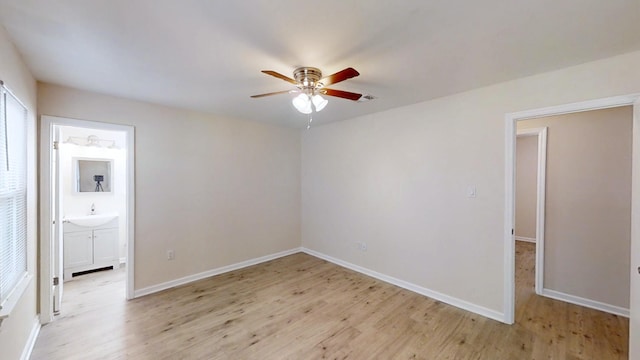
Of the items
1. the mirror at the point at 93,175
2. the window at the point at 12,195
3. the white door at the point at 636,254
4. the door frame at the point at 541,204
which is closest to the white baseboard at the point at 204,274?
the window at the point at 12,195

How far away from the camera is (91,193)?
4.26m

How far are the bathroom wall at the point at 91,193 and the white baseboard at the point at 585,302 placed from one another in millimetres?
5852

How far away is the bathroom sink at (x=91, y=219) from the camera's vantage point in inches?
151

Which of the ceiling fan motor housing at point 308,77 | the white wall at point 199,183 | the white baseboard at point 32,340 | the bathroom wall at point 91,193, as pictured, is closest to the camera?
the white baseboard at point 32,340

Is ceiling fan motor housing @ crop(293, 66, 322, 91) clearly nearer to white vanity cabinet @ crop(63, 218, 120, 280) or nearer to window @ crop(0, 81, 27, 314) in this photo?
window @ crop(0, 81, 27, 314)

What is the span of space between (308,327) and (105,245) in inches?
143

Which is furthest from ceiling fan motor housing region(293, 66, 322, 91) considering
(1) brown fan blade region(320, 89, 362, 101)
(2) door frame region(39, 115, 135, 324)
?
(2) door frame region(39, 115, 135, 324)

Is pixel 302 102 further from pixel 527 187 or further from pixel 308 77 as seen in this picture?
pixel 527 187

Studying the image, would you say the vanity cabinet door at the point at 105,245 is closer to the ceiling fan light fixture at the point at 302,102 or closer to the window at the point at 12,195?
the window at the point at 12,195

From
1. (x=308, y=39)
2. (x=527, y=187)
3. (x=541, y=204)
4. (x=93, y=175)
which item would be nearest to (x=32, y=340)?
(x=93, y=175)

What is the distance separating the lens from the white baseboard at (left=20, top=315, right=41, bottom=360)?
207 centimetres

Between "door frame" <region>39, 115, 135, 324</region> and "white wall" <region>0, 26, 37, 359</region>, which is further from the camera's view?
"door frame" <region>39, 115, 135, 324</region>

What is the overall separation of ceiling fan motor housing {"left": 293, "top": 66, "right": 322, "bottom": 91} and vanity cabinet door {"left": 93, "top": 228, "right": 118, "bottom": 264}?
4.04 m

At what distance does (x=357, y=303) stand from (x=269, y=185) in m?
2.47
